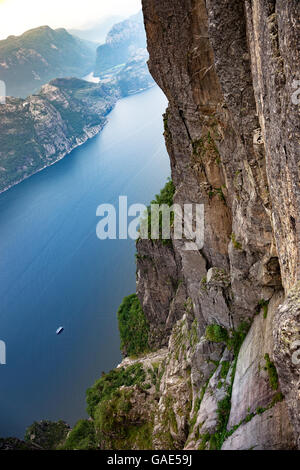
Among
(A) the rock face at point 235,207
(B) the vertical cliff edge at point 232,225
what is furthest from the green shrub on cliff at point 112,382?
(A) the rock face at point 235,207

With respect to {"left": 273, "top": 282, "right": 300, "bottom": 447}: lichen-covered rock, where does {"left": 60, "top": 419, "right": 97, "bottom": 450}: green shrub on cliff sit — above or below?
below

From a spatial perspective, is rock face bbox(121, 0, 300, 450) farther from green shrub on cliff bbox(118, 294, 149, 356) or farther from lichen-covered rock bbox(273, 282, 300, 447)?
green shrub on cliff bbox(118, 294, 149, 356)

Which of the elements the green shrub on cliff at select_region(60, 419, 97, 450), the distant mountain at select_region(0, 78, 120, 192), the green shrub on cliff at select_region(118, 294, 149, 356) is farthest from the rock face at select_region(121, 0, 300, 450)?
the distant mountain at select_region(0, 78, 120, 192)

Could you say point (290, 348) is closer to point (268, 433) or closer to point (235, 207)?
point (268, 433)

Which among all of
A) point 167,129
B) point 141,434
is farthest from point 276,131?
point 141,434

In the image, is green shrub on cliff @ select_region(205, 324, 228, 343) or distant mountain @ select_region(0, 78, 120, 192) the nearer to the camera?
green shrub on cliff @ select_region(205, 324, 228, 343)

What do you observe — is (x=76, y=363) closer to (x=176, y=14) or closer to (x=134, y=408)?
(x=134, y=408)
